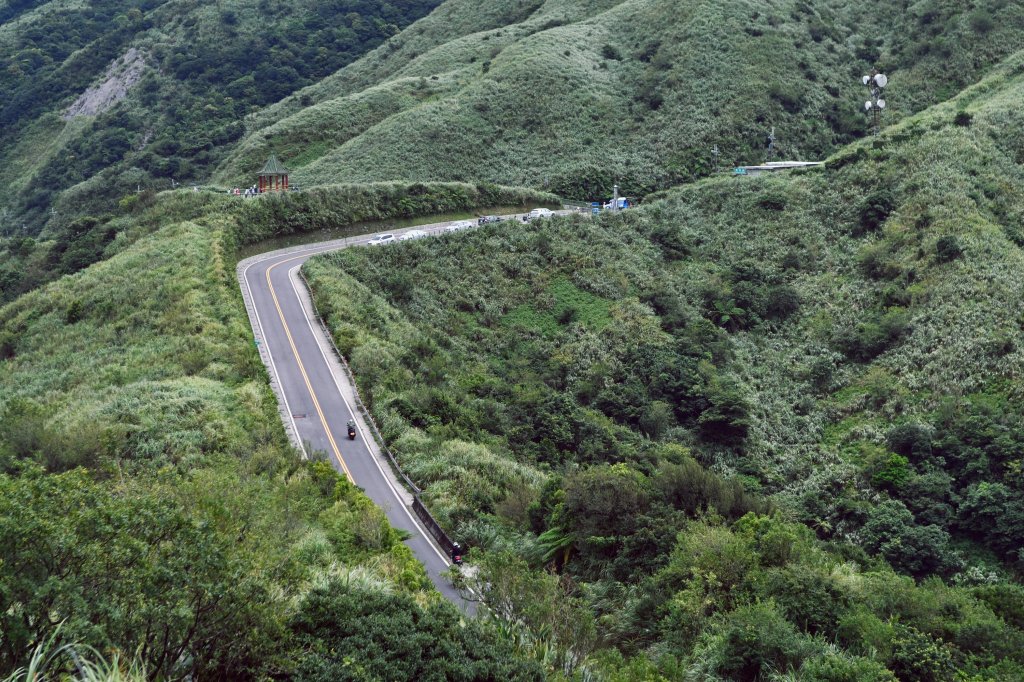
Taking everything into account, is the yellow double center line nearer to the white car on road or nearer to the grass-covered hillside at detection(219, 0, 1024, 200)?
the white car on road

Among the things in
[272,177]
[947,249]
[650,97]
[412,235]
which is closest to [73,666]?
[412,235]

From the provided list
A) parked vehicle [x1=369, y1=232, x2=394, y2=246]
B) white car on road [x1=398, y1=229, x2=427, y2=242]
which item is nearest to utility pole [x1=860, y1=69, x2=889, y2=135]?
white car on road [x1=398, y1=229, x2=427, y2=242]

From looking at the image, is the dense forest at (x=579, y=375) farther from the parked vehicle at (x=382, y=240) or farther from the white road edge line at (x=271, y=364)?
the white road edge line at (x=271, y=364)

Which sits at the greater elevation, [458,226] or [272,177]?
[272,177]

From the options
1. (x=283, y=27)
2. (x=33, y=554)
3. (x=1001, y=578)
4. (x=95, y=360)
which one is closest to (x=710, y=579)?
(x=1001, y=578)

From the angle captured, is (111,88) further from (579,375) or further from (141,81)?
(579,375)

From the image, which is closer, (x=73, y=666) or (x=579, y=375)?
(x=73, y=666)
